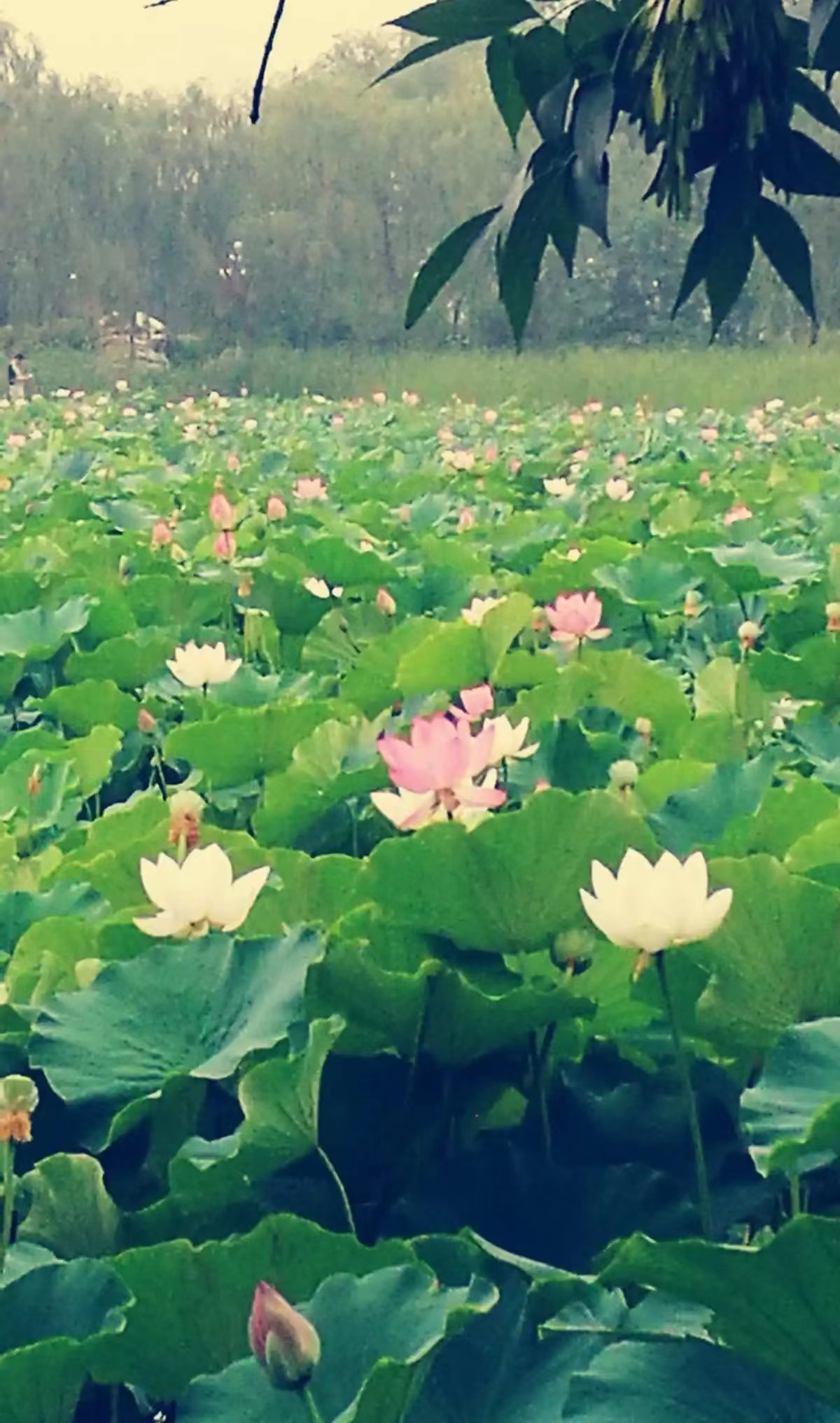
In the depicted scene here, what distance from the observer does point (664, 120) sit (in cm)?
97

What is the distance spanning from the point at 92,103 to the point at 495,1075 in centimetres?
2991

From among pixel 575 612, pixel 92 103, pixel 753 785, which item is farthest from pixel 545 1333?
pixel 92 103

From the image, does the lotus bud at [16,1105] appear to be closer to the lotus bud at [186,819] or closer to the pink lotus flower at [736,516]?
the lotus bud at [186,819]

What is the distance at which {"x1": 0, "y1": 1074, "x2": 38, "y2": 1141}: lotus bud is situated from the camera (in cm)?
65

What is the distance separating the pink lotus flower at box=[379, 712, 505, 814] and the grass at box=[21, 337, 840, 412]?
11.4m

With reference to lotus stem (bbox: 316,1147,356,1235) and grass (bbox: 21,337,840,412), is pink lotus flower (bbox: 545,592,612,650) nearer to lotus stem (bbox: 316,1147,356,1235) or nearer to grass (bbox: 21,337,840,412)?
lotus stem (bbox: 316,1147,356,1235)

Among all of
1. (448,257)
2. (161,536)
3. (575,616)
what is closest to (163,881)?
(448,257)

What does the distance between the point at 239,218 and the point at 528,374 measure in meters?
11.3

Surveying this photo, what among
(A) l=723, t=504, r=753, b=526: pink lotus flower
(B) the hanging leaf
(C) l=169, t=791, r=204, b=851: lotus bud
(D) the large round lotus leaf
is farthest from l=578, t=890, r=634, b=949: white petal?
(A) l=723, t=504, r=753, b=526: pink lotus flower

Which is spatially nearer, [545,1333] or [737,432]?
[545,1333]

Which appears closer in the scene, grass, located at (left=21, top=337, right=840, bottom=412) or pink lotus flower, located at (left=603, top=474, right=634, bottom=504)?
pink lotus flower, located at (left=603, top=474, right=634, bottom=504)

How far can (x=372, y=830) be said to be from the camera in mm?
1301

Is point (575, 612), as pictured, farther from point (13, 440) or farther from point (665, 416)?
point (665, 416)

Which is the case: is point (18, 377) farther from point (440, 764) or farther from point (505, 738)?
point (440, 764)
